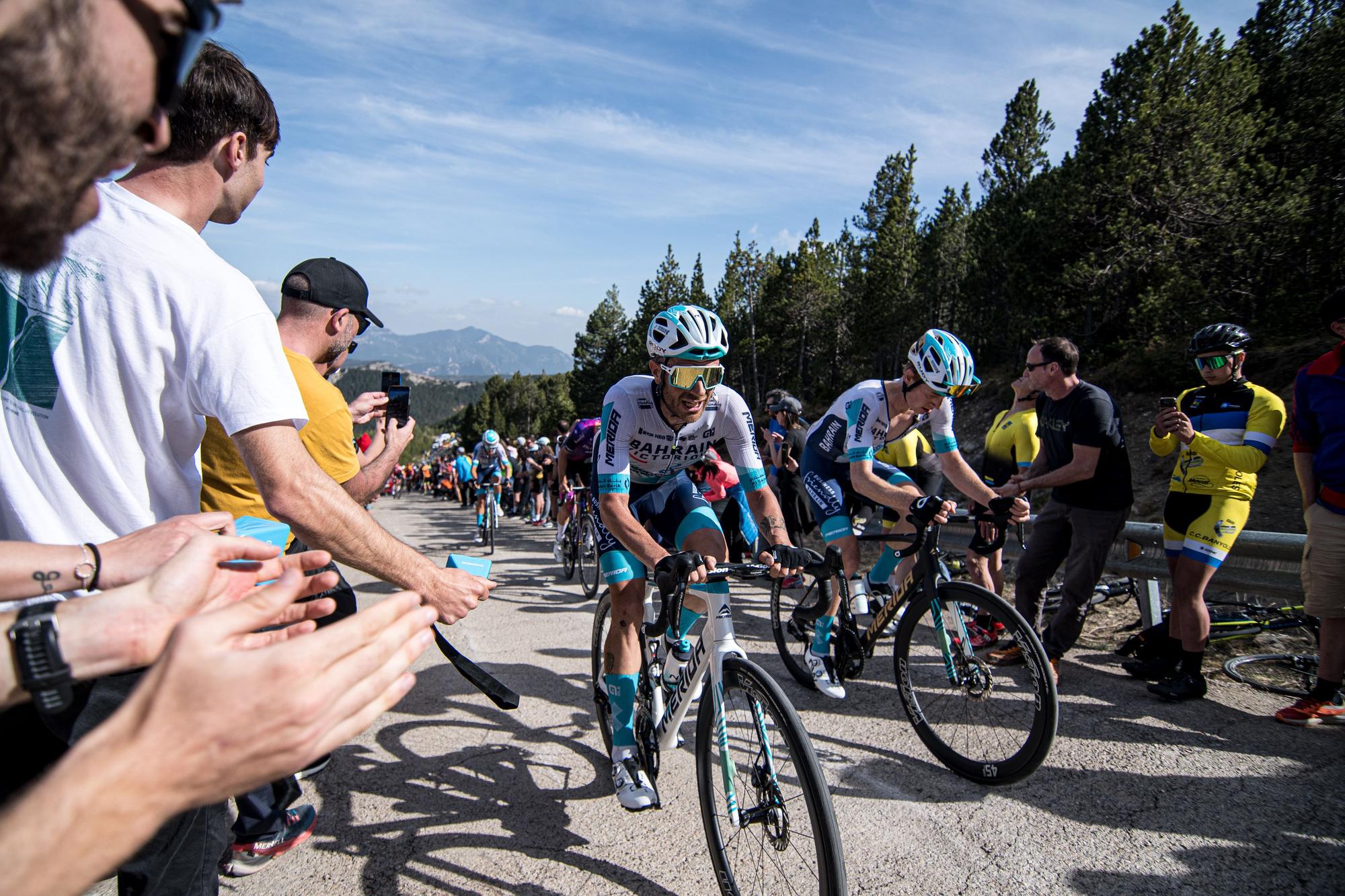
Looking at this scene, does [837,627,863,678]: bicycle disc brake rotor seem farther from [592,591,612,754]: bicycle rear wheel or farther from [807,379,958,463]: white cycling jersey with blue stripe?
[592,591,612,754]: bicycle rear wheel

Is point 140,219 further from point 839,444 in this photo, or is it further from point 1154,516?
point 1154,516

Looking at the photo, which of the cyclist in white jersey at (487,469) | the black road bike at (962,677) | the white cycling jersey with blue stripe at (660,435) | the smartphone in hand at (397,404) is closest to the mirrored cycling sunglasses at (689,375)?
the white cycling jersey with blue stripe at (660,435)

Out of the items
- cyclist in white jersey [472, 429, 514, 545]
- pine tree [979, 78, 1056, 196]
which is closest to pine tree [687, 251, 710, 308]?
pine tree [979, 78, 1056, 196]

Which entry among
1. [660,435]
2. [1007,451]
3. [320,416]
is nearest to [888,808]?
[660,435]

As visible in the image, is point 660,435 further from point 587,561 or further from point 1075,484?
point 587,561

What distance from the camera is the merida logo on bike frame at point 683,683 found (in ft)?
9.57

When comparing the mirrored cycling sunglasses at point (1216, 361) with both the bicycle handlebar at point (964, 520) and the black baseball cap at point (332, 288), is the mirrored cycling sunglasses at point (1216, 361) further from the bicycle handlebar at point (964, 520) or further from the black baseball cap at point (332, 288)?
the black baseball cap at point (332, 288)

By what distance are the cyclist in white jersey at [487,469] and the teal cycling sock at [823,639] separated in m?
9.40

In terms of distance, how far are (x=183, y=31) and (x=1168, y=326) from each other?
2760cm

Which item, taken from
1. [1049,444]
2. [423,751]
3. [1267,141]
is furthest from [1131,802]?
[1267,141]

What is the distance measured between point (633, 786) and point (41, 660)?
2.66m

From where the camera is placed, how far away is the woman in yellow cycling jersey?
4.34m

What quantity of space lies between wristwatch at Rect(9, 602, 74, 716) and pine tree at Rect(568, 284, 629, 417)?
259 feet

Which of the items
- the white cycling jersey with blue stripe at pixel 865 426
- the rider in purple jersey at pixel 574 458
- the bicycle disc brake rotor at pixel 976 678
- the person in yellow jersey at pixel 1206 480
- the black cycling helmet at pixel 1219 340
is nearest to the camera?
the bicycle disc brake rotor at pixel 976 678
